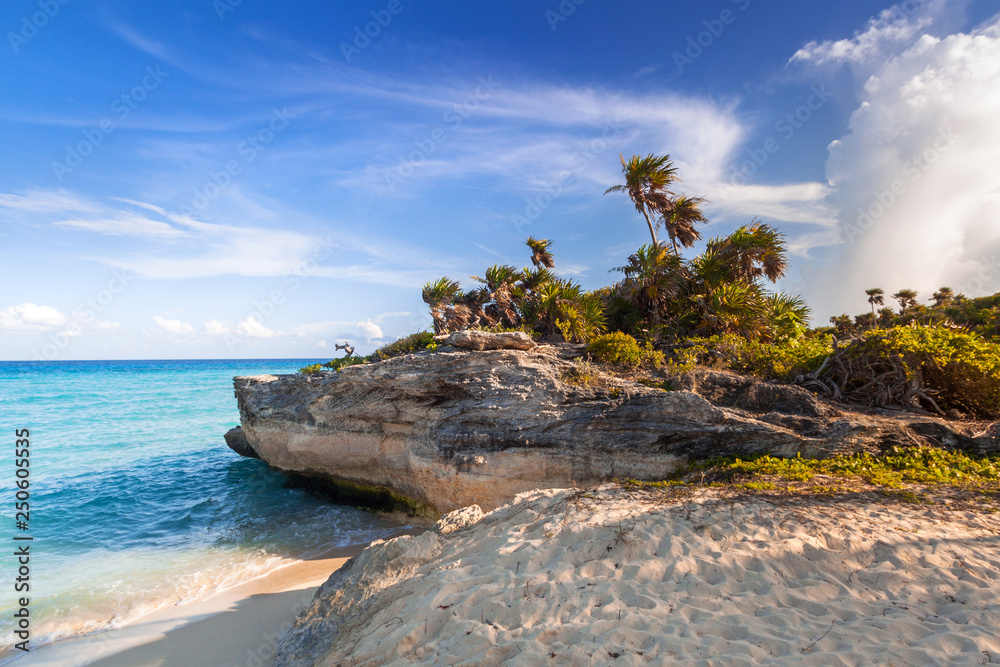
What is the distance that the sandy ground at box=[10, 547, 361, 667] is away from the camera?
5762 millimetres

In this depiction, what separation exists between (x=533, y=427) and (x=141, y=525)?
34.6 ft

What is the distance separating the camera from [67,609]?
718cm

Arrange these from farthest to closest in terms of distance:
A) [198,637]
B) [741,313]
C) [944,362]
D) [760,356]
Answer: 1. [741,313]
2. [760,356]
3. [944,362]
4. [198,637]

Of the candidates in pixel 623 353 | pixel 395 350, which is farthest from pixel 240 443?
pixel 623 353

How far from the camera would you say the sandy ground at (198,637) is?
576 cm

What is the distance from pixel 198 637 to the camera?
6262 millimetres

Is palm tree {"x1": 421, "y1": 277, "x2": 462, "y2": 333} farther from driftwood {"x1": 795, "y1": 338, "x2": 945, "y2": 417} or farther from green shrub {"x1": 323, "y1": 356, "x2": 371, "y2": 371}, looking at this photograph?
driftwood {"x1": 795, "y1": 338, "x2": 945, "y2": 417}

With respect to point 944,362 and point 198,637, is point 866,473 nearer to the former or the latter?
point 944,362

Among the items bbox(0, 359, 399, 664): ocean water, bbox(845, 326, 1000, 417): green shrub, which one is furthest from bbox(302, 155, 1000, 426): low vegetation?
bbox(0, 359, 399, 664): ocean water

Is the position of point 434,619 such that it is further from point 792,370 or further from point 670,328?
point 670,328

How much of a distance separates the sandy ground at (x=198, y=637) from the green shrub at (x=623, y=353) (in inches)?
336

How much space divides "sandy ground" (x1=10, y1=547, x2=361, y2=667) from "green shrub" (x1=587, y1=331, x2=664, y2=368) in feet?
28.0

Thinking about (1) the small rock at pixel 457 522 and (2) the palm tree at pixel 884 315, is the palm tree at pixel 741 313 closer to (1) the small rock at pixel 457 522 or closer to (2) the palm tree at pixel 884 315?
(1) the small rock at pixel 457 522

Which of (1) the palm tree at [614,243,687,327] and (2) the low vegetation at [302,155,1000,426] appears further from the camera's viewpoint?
(1) the palm tree at [614,243,687,327]
